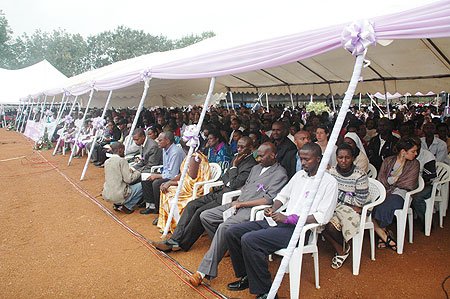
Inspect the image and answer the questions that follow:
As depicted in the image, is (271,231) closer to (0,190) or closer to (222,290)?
(222,290)

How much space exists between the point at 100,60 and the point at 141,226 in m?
48.0

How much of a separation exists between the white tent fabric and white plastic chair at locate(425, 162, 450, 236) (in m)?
26.1

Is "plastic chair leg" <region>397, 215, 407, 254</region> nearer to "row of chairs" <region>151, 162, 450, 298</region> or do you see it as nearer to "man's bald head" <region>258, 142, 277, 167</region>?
"row of chairs" <region>151, 162, 450, 298</region>

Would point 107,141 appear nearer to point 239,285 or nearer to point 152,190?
point 152,190

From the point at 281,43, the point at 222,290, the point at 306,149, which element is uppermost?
the point at 281,43

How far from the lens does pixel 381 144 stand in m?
5.71

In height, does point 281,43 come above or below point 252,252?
above

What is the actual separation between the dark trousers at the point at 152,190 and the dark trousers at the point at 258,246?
2.30m

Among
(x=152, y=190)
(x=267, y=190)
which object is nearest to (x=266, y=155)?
(x=267, y=190)

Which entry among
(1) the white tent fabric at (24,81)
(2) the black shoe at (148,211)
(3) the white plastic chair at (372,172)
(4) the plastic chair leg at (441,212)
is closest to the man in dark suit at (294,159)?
(3) the white plastic chair at (372,172)

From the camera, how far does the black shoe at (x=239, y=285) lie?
310 cm

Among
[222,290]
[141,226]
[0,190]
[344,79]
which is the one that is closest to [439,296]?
[222,290]

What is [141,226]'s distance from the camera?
16.0 feet

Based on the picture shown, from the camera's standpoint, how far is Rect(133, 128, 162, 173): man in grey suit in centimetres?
596
